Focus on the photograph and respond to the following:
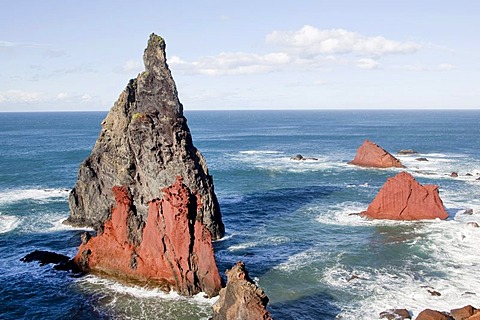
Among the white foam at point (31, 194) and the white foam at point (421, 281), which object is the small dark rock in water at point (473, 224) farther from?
the white foam at point (31, 194)

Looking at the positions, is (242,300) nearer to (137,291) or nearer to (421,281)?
(137,291)

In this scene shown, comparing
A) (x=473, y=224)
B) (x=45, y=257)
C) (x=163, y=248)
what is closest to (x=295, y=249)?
(x=163, y=248)

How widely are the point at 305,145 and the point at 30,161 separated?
304ft

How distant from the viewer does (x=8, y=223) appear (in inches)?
2785

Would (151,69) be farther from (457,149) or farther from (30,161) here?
(457,149)

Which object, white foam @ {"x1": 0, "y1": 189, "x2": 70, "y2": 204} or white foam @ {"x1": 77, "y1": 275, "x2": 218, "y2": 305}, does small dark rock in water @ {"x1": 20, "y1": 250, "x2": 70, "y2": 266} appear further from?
white foam @ {"x1": 0, "y1": 189, "x2": 70, "y2": 204}

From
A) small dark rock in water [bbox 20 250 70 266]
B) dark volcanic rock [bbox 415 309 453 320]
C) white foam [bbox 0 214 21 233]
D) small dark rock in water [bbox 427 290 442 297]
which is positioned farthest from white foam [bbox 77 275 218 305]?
white foam [bbox 0 214 21 233]

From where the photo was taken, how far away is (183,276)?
46938 millimetres

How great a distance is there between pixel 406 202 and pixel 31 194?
66190 millimetres

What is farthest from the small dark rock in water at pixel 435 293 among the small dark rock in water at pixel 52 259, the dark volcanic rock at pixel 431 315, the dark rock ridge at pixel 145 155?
the small dark rock in water at pixel 52 259

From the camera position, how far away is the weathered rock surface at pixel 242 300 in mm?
34000

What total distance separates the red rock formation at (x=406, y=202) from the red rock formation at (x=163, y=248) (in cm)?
3417

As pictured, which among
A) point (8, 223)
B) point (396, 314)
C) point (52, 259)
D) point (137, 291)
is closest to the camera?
point (396, 314)

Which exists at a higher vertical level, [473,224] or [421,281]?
[473,224]
